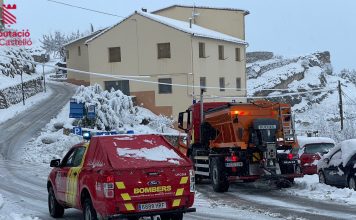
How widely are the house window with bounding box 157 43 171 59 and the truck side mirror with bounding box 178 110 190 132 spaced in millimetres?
23534

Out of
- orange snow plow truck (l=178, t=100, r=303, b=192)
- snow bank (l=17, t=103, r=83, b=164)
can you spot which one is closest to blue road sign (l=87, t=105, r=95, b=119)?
snow bank (l=17, t=103, r=83, b=164)

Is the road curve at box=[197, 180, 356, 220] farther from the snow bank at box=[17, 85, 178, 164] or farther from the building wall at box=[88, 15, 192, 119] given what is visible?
the building wall at box=[88, 15, 192, 119]

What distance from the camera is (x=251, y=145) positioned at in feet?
55.1

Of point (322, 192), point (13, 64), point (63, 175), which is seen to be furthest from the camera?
point (13, 64)

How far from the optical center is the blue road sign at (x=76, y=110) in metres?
27.6

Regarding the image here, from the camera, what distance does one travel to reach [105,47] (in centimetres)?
4603

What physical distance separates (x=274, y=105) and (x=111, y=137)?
336 inches

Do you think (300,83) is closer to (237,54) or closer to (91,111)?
(237,54)

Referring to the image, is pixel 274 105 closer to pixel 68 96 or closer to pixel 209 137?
pixel 209 137

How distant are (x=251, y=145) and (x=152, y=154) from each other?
24.1ft

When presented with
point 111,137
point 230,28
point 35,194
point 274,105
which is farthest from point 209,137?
point 230,28

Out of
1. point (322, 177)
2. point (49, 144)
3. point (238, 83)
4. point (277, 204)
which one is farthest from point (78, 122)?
point (238, 83)

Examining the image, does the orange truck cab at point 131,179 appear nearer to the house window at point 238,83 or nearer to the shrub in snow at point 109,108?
the shrub in snow at point 109,108

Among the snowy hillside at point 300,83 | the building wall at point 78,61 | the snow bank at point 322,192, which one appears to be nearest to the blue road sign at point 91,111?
the snow bank at point 322,192
